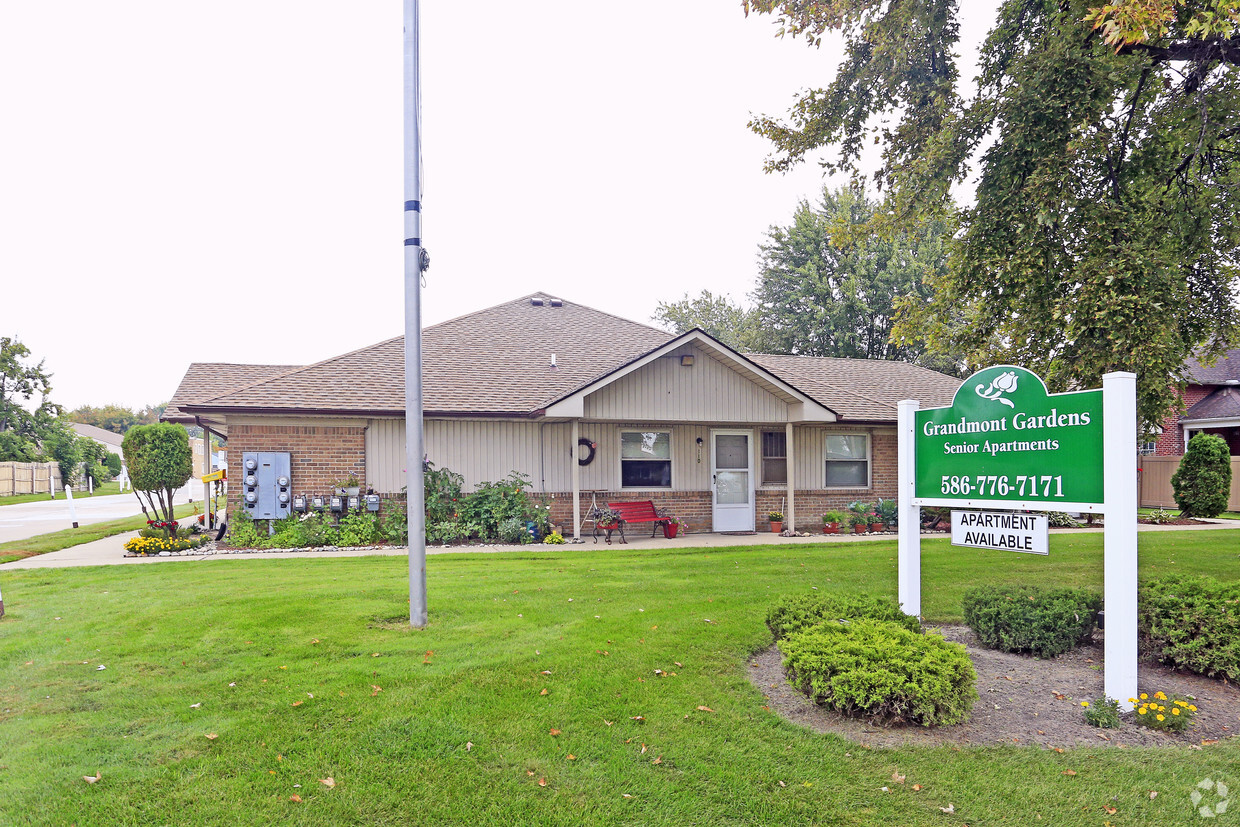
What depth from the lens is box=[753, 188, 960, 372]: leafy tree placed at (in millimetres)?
33625

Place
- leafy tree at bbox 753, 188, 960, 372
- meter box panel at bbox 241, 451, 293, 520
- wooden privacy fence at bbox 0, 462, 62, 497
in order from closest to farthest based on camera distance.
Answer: meter box panel at bbox 241, 451, 293, 520
leafy tree at bbox 753, 188, 960, 372
wooden privacy fence at bbox 0, 462, 62, 497

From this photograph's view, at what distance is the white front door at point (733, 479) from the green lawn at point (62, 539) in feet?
41.6

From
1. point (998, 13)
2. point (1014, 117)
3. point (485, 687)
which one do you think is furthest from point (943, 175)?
point (485, 687)

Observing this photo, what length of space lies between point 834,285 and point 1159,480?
55.0 ft

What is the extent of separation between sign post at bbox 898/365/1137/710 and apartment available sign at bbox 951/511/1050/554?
2cm

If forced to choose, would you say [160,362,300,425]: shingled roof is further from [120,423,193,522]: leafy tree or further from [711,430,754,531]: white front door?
[711,430,754,531]: white front door

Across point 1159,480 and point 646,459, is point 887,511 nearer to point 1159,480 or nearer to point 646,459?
point 646,459

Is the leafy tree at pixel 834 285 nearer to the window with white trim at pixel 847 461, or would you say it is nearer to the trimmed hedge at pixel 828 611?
the window with white trim at pixel 847 461

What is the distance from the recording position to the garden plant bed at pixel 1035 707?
14.1 ft

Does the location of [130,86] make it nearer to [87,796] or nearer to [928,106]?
[87,796]

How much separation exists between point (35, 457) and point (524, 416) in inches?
1884

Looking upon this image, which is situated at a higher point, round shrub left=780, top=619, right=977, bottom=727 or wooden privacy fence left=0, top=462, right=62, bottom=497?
round shrub left=780, top=619, right=977, bottom=727

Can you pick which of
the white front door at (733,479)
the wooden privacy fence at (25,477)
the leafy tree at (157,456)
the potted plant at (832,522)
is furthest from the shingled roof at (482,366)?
the wooden privacy fence at (25,477)

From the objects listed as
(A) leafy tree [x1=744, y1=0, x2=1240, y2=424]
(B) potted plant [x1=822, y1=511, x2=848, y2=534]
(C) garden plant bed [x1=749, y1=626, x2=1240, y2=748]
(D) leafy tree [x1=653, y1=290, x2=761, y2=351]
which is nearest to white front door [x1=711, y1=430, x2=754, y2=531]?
(B) potted plant [x1=822, y1=511, x2=848, y2=534]
